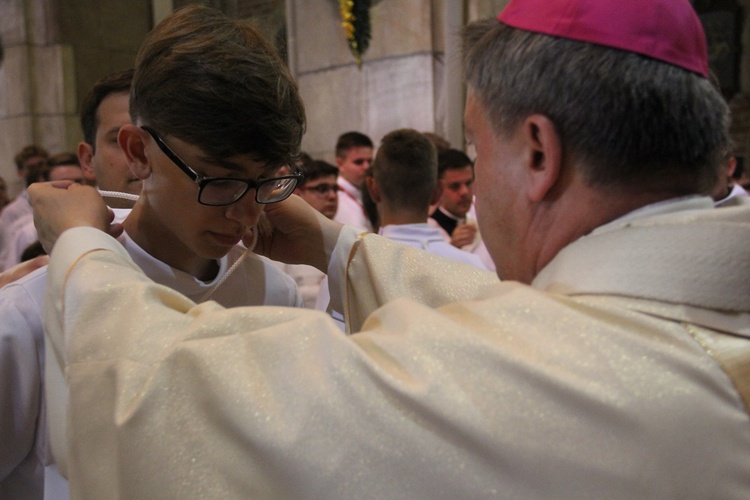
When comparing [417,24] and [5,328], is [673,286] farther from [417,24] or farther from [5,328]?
[417,24]

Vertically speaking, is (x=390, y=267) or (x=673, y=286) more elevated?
(x=673, y=286)

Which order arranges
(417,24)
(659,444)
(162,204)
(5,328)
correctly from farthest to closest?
(417,24), (162,204), (5,328), (659,444)

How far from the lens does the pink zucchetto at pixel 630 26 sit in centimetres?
105

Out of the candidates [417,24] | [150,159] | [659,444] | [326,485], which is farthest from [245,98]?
[417,24]

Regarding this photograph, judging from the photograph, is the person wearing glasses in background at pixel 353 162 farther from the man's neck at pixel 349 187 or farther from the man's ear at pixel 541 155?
the man's ear at pixel 541 155

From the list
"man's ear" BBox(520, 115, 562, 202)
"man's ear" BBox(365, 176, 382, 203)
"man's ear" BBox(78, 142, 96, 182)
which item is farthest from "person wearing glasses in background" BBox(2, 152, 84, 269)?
"man's ear" BBox(520, 115, 562, 202)

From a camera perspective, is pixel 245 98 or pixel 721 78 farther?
pixel 721 78

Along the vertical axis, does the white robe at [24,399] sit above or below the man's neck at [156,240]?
below

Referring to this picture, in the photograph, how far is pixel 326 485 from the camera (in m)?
0.89

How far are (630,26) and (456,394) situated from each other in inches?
23.7

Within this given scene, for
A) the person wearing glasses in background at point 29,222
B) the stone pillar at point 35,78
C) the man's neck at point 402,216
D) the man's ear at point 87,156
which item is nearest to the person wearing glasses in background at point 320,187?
the man's neck at point 402,216

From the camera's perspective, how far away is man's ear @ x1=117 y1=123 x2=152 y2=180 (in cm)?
140

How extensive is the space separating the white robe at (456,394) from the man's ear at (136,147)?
0.49 meters

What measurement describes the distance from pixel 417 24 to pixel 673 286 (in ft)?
18.2
